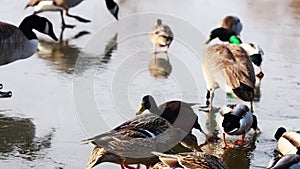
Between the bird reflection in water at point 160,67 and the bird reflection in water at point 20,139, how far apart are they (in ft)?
8.47

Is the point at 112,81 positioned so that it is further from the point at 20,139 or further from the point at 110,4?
the point at 110,4

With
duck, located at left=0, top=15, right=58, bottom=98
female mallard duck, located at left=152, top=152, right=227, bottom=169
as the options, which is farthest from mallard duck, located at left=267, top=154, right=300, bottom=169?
duck, located at left=0, top=15, right=58, bottom=98

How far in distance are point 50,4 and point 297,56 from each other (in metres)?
4.73

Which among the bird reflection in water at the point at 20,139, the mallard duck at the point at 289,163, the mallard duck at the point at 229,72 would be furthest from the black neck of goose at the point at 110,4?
the mallard duck at the point at 289,163

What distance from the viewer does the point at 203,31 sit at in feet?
41.0

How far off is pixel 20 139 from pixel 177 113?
154 centimetres

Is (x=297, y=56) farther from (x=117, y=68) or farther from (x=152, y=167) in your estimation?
(x=152, y=167)

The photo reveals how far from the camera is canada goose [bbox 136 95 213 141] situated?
6.98 meters

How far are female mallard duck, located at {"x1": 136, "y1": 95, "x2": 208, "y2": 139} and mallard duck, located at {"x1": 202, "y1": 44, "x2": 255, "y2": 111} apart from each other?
981mm

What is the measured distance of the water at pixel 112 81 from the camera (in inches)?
275

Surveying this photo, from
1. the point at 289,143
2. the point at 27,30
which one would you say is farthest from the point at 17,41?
the point at 289,143

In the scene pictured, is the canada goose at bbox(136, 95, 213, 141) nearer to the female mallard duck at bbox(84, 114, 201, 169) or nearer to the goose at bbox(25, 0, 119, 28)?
the female mallard duck at bbox(84, 114, 201, 169)

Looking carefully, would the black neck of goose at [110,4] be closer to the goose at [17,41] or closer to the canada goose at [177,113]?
the goose at [17,41]

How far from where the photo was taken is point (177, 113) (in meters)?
7.08
